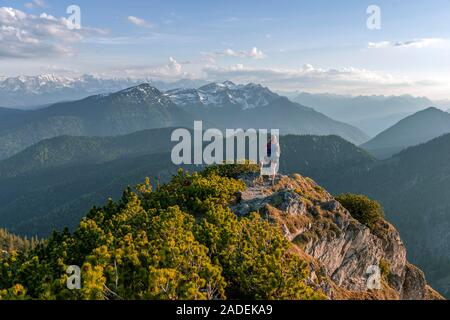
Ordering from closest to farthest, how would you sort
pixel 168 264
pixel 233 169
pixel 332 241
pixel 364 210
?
pixel 168 264 → pixel 332 241 → pixel 233 169 → pixel 364 210

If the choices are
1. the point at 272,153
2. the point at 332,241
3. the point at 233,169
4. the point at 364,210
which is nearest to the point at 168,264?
the point at 272,153

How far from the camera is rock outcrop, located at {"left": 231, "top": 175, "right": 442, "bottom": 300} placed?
3625 centimetres

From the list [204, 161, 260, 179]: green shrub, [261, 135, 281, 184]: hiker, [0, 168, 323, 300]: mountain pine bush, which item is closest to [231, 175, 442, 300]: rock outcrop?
[204, 161, 260, 179]: green shrub

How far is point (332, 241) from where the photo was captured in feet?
137

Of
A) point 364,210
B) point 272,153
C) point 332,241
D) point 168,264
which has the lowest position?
point 364,210

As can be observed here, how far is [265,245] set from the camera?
2369 cm

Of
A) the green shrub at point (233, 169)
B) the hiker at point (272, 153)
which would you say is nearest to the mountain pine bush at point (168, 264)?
the hiker at point (272, 153)

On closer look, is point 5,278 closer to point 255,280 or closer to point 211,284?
point 211,284

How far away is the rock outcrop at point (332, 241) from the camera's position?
36.2m

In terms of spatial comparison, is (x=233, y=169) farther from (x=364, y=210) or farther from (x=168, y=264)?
(x=168, y=264)

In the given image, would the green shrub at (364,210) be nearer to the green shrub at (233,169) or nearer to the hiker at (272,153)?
the green shrub at (233,169)

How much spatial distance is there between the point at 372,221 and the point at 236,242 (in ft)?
130
